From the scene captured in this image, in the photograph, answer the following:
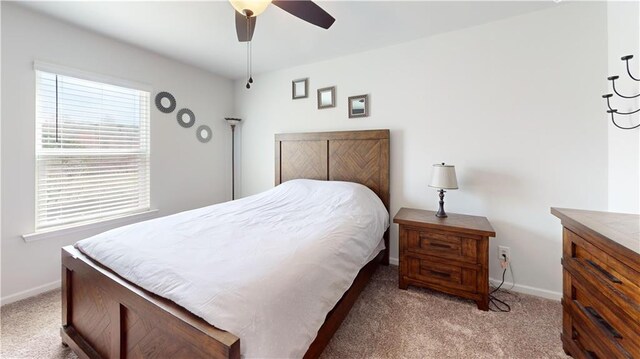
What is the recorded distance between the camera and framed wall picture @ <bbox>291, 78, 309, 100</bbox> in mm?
3219

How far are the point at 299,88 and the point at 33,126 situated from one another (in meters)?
2.53

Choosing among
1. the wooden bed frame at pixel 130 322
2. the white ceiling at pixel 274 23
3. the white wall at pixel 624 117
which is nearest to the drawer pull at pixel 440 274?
the wooden bed frame at pixel 130 322

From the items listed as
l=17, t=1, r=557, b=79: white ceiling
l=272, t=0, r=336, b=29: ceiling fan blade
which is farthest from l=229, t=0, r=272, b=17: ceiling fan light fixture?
l=17, t=1, r=557, b=79: white ceiling

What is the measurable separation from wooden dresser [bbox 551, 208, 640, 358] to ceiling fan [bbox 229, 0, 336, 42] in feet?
6.01

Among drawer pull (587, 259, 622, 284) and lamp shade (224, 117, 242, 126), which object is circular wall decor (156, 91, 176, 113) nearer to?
lamp shade (224, 117, 242, 126)

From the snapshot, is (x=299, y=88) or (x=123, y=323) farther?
(x=299, y=88)

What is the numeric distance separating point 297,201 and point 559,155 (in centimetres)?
227

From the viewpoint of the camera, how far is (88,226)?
2.44 m

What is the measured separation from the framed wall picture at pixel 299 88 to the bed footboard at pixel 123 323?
260cm

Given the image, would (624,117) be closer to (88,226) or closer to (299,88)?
(299,88)

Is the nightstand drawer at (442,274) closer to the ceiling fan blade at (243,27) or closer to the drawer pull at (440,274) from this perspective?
the drawer pull at (440,274)

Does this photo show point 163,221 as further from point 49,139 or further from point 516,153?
point 516,153

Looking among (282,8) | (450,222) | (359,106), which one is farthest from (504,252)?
(282,8)

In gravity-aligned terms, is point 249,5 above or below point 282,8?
below
